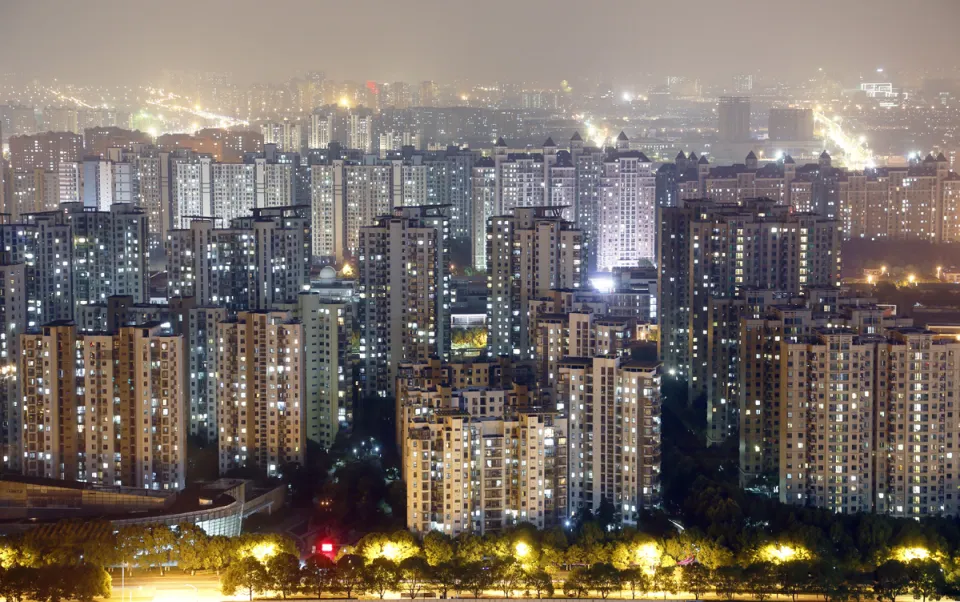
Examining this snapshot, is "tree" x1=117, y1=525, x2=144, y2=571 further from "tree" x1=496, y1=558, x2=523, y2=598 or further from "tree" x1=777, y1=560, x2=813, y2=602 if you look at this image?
"tree" x1=777, y1=560, x2=813, y2=602

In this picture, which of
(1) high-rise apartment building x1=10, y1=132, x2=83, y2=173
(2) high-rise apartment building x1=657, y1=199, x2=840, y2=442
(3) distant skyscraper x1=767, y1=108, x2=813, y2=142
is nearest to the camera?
(2) high-rise apartment building x1=657, y1=199, x2=840, y2=442

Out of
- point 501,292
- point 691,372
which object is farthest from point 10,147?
point 691,372

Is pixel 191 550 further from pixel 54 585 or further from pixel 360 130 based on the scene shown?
pixel 360 130

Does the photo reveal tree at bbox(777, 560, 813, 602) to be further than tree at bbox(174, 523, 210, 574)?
No

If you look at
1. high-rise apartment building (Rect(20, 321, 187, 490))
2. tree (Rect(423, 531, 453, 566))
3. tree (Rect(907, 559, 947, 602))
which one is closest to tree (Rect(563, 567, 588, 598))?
tree (Rect(423, 531, 453, 566))

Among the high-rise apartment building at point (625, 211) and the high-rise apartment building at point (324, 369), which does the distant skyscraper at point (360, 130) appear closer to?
the high-rise apartment building at point (625, 211)

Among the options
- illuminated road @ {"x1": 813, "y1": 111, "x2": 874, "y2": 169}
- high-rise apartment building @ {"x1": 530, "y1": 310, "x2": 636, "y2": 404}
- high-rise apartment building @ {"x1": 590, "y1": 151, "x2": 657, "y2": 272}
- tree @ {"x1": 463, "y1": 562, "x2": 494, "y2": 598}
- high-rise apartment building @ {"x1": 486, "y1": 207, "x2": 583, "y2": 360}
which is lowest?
tree @ {"x1": 463, "y1": 562, "x2": 494, "y2": 598}

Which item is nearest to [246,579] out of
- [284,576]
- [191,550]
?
[284,576]
